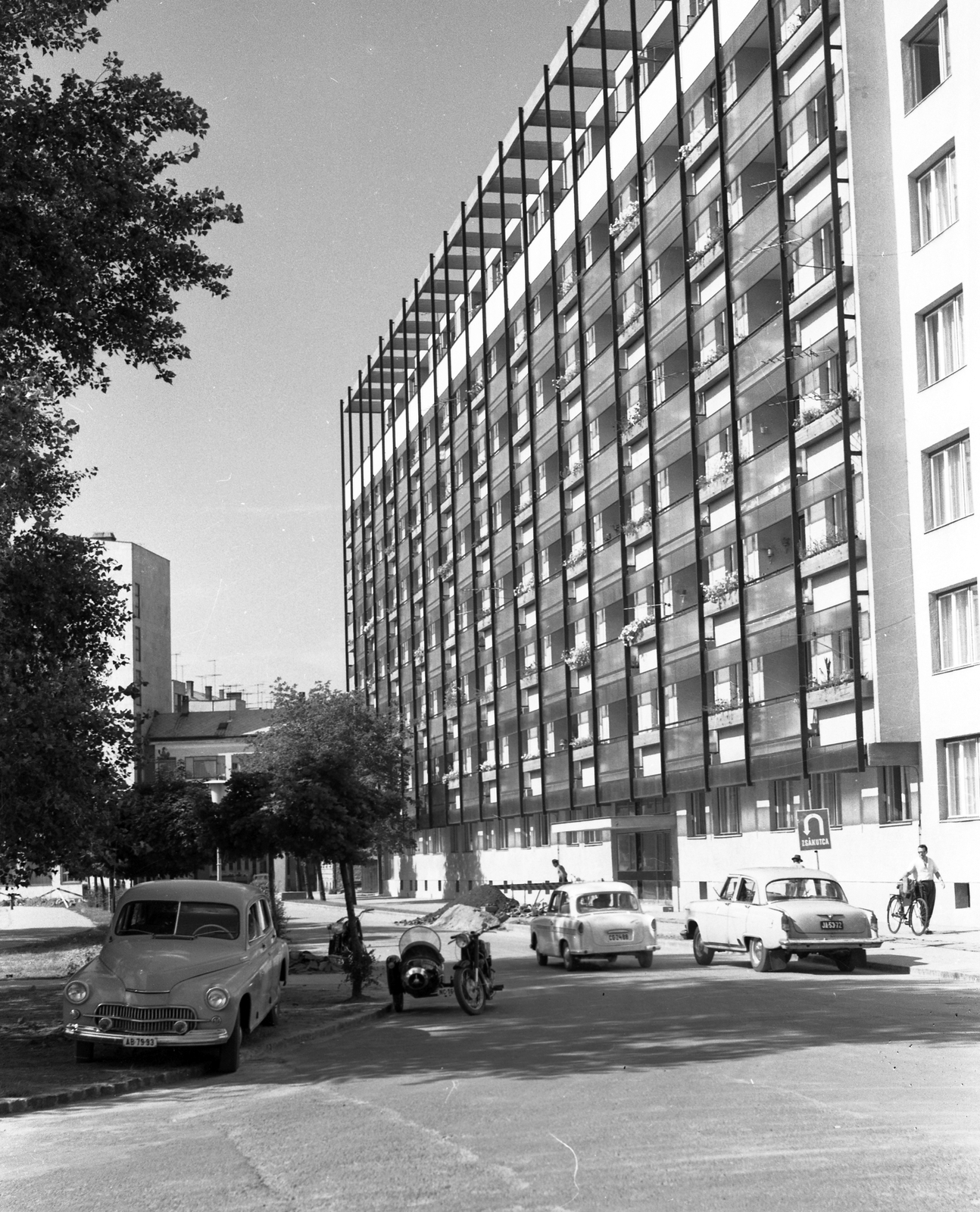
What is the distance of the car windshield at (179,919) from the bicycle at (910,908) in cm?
1866

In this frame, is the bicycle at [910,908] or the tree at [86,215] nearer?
the tree at [86,215]

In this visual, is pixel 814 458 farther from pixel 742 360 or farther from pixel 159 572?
pixel 159 572

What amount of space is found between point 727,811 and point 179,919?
31.4 metres

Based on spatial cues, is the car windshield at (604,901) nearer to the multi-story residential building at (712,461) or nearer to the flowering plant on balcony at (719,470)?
the multi-story residential building at (712,461)

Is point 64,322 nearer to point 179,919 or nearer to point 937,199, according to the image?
point 179,919

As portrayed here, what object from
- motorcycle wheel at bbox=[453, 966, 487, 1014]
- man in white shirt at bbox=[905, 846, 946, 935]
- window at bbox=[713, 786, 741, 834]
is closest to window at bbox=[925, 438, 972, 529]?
man in white shirt at bbox=[905, 846, 946, 935]

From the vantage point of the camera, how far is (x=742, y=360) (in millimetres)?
41625

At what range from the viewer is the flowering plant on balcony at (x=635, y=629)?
162 ft

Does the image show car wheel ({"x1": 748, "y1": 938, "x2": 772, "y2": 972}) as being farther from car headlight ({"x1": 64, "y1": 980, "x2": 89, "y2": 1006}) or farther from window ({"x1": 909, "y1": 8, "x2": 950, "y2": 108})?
window ({"x1": 909, "y1": 8, "x2": 950, "y2": 108})

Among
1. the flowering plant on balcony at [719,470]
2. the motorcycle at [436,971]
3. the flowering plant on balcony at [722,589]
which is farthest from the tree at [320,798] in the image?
the motorcycle at [436,971]

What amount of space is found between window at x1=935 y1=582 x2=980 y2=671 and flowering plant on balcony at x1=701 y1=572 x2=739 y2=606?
861cm

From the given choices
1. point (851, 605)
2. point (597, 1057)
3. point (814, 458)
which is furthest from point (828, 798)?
point (597, 1057)

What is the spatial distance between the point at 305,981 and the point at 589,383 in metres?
33.9

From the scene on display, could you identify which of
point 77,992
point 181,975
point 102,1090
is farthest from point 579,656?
point 102,1090
